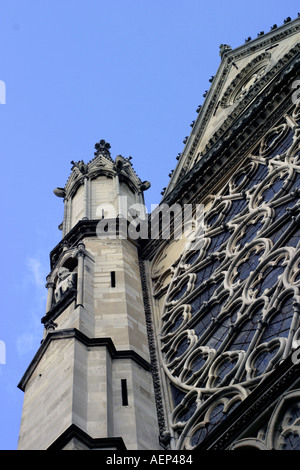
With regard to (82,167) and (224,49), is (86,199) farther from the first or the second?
(224,49)

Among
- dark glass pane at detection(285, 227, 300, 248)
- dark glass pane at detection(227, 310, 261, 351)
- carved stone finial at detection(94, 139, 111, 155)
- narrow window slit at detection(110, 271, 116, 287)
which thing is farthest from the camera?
carved stone finial at detection(94, 139, 111, 155)

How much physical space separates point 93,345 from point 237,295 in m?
2.54

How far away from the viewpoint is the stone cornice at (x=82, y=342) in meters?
14.6

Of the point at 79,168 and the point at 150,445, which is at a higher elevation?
the point at 79,168

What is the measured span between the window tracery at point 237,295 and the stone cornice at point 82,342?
2.12 feet

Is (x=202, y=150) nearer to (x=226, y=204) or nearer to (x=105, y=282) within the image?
(x=226, y=204)

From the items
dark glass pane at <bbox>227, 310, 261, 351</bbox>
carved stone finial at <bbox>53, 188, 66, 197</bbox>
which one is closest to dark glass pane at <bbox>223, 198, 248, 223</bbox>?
dark glass pane at <bbox>227, 310, 261, 351</bbox>

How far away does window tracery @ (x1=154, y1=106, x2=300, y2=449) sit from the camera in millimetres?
12977

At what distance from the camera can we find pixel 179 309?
16297 millimetres

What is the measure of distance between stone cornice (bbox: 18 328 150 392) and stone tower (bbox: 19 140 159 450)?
2 cm

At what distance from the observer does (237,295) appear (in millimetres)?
14742

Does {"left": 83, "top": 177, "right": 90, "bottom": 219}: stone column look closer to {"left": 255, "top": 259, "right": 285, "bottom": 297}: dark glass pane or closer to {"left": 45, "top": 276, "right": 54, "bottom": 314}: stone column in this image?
{"left": 45, "top": 276, "right": 54, "bottom": 314}: stone column

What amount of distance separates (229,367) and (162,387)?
1.61m
